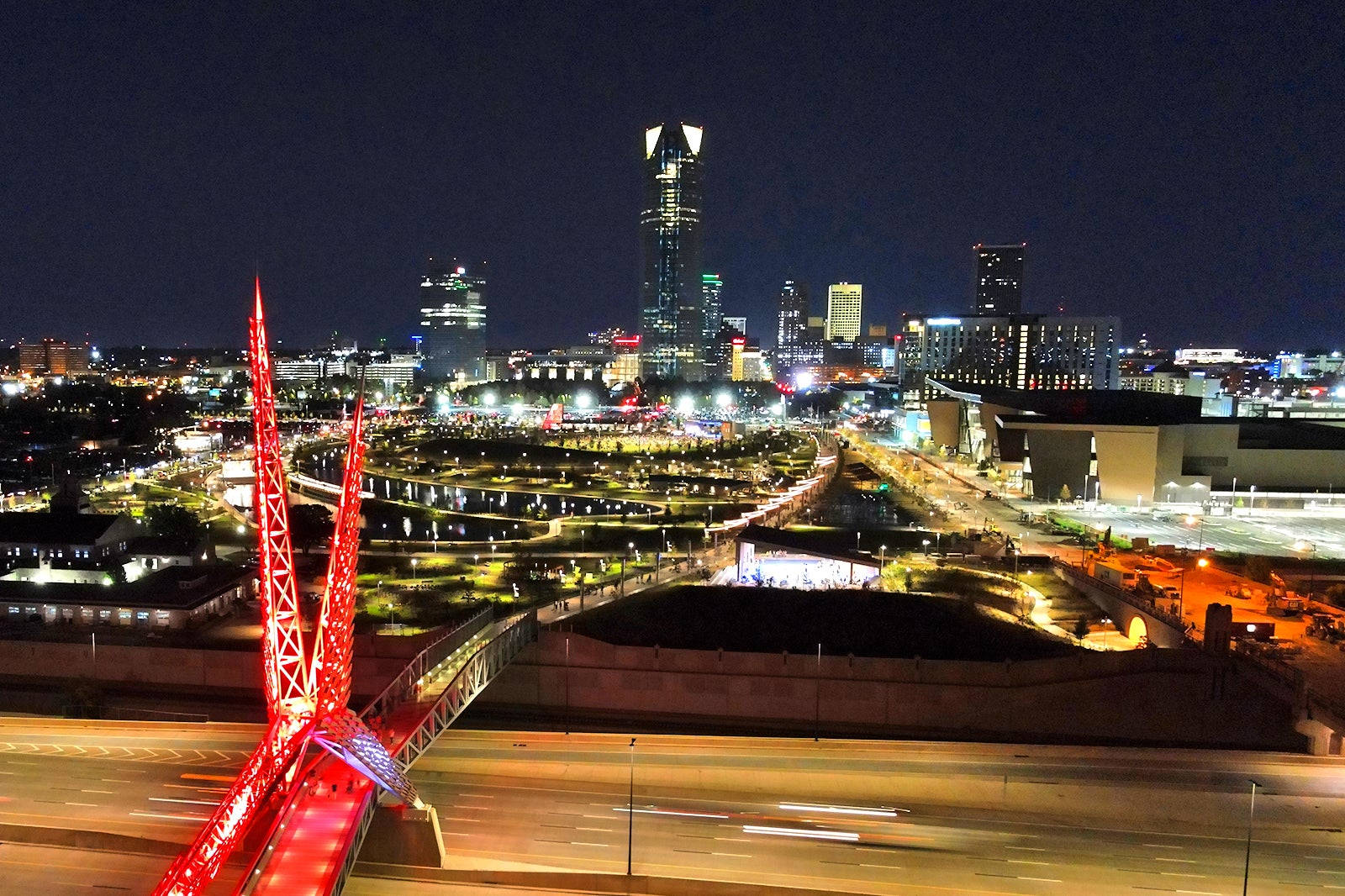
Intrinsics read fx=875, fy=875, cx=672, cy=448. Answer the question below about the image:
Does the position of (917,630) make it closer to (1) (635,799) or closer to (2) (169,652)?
(1) (635,799)

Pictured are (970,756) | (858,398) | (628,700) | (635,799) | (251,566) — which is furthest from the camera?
(858,398)

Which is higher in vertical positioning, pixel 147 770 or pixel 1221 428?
pixel 1221 428

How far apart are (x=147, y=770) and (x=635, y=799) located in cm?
931

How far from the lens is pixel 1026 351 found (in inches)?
3829

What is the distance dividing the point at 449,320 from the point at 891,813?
177 m

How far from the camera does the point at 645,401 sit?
12019cm

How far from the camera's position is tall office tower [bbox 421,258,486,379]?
18188cm

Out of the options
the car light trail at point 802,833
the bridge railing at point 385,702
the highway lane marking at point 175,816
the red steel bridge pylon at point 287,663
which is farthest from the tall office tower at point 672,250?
the red steel bridge pylon at point 287,663

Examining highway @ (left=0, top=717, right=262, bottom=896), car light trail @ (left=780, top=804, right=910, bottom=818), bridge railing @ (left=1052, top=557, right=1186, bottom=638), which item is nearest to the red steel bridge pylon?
highway @ (left=0, top=717, right=262, bottom=896)

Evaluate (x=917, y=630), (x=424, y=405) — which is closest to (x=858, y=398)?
(x=424, y=405)

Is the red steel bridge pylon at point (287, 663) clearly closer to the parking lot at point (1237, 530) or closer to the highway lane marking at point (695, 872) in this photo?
the highway lane marking at point (695, 872)

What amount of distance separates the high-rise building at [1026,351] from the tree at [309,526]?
246ft

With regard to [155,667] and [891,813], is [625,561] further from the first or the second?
[891,813]

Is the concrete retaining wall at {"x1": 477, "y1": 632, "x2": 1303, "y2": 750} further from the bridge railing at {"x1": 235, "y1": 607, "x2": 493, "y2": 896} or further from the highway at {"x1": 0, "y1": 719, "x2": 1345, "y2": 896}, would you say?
the highway at {"x1": 0, "y1": 719, "x2": 1345, "y2": 896}
